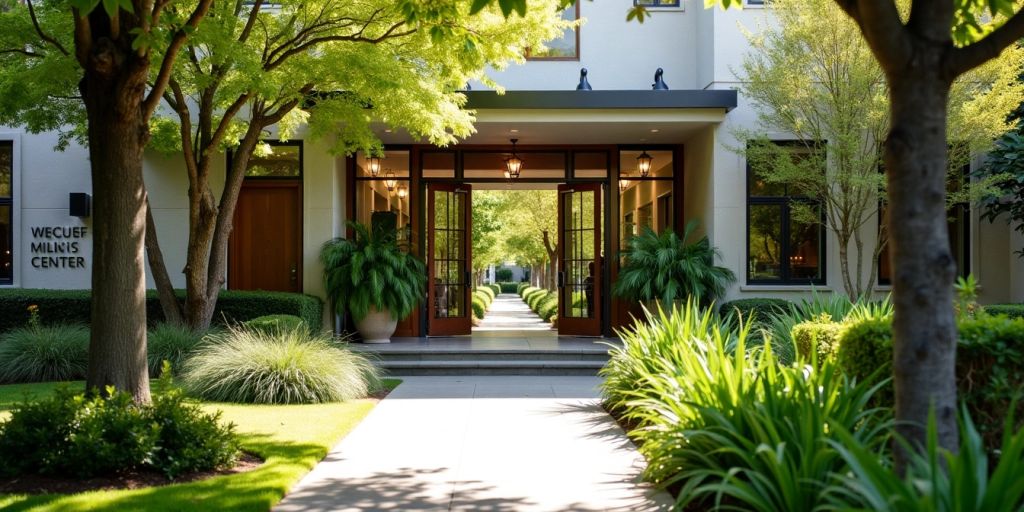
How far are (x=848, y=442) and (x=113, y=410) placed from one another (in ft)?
15.5

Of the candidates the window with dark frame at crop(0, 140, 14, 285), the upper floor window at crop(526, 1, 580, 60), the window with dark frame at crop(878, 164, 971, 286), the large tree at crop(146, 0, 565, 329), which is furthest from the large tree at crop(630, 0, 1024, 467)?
the window with dark frame at crop(0, 140, 14, 285)

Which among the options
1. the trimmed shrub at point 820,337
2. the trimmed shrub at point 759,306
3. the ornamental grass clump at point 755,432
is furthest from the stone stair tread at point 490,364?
the ornamental grass clump at point 755,432

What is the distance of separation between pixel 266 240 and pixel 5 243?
168 inches

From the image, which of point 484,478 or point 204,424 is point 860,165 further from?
point 204,424

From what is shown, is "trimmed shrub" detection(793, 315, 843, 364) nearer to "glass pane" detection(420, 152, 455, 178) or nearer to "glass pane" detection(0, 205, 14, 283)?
"glass pane" detection(420, 152, 455, 178)

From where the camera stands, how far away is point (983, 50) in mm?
3766

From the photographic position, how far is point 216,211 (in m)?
12.1

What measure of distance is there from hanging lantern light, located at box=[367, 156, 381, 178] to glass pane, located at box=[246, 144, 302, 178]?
1.37m

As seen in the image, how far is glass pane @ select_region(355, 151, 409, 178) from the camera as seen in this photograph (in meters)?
16.0

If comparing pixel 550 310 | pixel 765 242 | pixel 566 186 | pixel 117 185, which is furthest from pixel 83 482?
pixel 550 310

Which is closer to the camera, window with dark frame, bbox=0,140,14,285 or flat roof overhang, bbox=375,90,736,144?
flat roof overhang, bbox=375,90,736,144

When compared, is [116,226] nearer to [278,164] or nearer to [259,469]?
[259,469]

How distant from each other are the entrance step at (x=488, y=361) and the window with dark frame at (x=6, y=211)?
6.33m

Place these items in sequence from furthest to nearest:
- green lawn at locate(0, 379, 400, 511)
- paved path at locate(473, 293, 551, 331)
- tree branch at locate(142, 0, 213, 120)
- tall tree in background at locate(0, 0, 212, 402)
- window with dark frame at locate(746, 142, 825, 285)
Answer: paved path at locate(473, 293, 551, 331) → window with dark frame at locate(746, 142, 825, 285) → tree branch at locate(142, 0, 213, 120) → tall tree in background at locate(0, 0, 212, 402) → green lawn at locate(0, 379, 400, 511)
